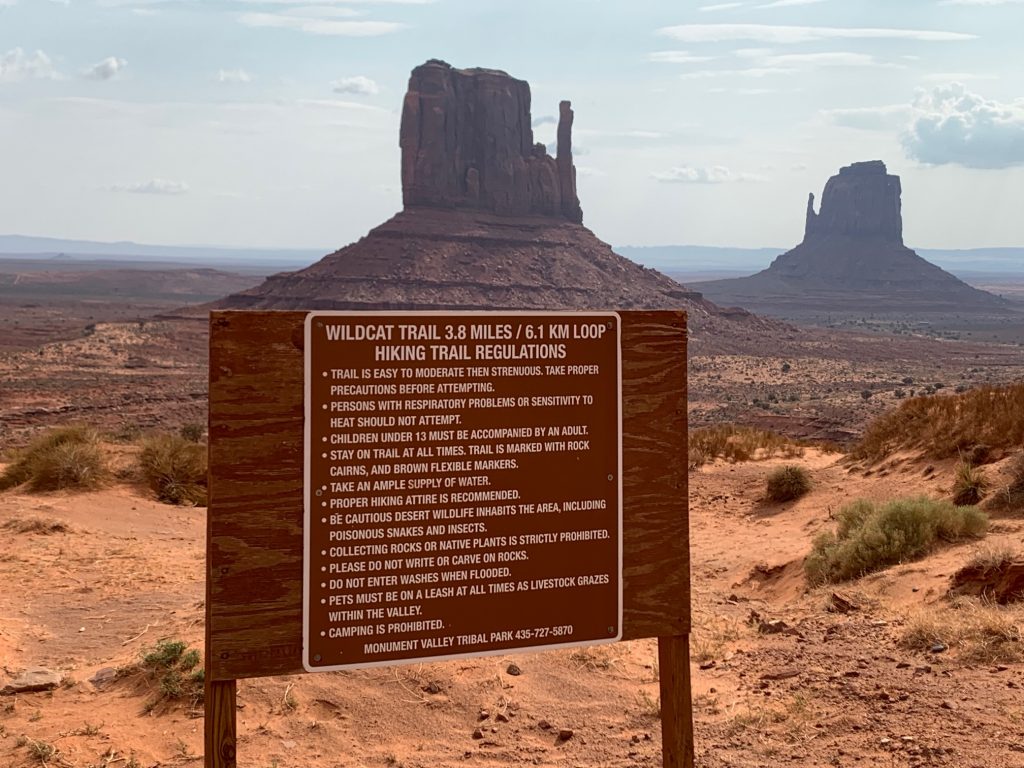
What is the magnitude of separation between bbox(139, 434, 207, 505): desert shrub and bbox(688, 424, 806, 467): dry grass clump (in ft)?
24.2

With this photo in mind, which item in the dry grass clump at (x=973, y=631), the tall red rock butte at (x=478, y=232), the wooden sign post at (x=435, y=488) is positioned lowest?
the dry grass clump at (x=973, y=631)

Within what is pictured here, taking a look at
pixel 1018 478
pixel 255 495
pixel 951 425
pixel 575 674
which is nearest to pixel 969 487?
pixel 1018 478

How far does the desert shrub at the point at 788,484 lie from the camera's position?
12.9 metres

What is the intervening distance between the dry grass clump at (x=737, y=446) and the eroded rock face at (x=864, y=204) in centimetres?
16509

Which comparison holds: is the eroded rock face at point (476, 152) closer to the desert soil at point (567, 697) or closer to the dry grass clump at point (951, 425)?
the dry grass clump at point (951, 425)

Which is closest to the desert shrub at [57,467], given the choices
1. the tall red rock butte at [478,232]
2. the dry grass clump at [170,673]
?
the dry grass clump at [170,673]

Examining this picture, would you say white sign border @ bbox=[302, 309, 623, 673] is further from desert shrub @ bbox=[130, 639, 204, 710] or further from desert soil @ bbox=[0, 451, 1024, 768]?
desert shrub @ bbox=[130, 639, 204, 710]

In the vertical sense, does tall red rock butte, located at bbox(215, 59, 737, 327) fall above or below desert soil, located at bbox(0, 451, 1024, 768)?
above

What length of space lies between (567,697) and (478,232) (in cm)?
9105

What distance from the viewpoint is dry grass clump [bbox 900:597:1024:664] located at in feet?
18.7

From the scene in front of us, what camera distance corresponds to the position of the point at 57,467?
39.7ft

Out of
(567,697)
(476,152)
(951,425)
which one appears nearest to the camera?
(567,697)

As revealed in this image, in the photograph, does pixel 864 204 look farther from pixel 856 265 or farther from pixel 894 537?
pixel 894 537

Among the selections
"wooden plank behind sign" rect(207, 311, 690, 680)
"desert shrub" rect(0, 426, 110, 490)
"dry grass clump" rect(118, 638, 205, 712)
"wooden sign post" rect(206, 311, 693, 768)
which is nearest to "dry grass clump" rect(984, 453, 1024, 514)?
"wooden sign post" rect(206, 311, 693, 768)
